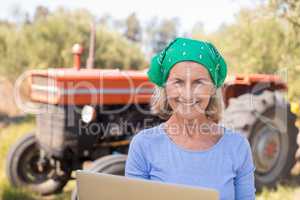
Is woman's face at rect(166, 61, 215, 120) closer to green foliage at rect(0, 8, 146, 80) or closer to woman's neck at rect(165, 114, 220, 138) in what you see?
woman's neck at rect(165, 114, 220, 138)

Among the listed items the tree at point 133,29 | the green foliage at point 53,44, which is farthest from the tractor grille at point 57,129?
the tree at point 133,29

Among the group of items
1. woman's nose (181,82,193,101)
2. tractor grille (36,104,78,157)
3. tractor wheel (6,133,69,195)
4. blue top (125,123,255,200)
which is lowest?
tractor wheel (6,133,69,195)

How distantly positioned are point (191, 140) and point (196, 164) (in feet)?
0.35

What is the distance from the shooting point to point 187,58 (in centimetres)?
152

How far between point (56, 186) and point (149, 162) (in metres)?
3.03

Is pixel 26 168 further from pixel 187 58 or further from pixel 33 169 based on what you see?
pixel 187 58

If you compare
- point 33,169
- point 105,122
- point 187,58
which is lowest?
point 33,169

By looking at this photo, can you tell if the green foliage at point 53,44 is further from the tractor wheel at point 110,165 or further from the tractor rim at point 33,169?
the tractor wheel at point 110,165

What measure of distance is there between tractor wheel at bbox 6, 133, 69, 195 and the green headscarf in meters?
2.94

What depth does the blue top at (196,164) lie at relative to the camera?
4.91ft

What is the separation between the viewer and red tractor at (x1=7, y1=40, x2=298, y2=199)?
145 inches

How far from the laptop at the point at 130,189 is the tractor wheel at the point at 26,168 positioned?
3138 mm

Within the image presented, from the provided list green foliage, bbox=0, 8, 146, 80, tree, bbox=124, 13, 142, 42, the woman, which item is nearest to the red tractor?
the woman

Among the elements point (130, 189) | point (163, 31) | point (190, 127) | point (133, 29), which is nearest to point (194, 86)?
point (190, 127)
